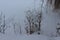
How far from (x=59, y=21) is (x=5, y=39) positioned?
1043 millimetres

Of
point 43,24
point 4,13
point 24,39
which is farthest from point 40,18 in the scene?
point 24,39

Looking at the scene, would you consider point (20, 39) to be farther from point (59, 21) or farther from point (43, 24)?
point (59, 21)

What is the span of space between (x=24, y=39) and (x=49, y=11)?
909 mm

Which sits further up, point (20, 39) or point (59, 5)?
point (59, 5)

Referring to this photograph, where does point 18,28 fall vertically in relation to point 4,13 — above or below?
below

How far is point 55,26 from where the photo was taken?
2.26 m

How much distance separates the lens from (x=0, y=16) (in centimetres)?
217

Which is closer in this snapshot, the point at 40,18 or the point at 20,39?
the point at 20,39

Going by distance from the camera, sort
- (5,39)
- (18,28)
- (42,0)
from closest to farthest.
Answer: (5,39)
(18,28)
(42,0)

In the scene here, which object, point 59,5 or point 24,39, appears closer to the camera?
point 24,39

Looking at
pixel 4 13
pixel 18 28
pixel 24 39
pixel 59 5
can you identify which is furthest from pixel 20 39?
pixel 59 5

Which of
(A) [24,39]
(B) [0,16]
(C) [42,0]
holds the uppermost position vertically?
(C) [42,0]

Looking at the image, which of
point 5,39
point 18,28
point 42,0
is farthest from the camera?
point 42,0

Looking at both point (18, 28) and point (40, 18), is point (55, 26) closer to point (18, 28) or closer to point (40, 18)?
point (40, 18)
